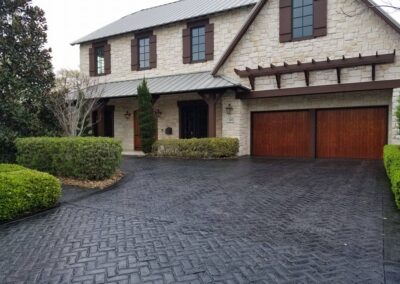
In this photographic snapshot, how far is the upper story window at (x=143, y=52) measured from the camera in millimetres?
17812

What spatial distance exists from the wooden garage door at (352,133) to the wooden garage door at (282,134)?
0.58 m

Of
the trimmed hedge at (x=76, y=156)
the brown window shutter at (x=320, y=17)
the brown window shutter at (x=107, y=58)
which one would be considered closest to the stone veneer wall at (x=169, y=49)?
the brown window shutter at (x=107, y=58)

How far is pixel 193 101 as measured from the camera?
16.5 m

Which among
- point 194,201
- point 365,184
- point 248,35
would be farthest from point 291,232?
point 248,35

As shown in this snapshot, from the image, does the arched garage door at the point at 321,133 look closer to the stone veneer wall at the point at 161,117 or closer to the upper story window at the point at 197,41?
the stone veneer wall at the point at 161,117

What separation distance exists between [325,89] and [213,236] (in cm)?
961

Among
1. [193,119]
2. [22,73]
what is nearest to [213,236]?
[22,73]

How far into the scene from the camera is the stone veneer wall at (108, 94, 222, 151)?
54.6 ft

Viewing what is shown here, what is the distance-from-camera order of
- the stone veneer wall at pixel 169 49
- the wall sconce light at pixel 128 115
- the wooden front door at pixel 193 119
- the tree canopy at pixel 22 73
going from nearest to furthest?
the tree canopy at pixel 22 73 → the stone veneer wall at pixel 169 49 → the wooden front door at pixel 193 119 → the wall sconce light at pixel 128 115

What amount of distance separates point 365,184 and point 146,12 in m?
18.2

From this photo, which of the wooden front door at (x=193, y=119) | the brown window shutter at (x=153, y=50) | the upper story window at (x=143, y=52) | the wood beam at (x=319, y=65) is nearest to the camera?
the wood beam at (x=319, y=65)

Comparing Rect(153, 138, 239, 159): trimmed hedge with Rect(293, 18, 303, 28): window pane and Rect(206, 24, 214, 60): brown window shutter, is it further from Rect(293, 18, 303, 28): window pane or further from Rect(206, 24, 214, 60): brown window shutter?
Rect(293, 18, 303, 28): window pane

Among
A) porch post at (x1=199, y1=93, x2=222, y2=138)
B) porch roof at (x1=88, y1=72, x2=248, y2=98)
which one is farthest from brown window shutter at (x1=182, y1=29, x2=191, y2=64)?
porch post at (x1=199, y1=93, x2=222, y2=138)

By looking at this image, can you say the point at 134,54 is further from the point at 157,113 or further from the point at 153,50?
the point at 157,113
